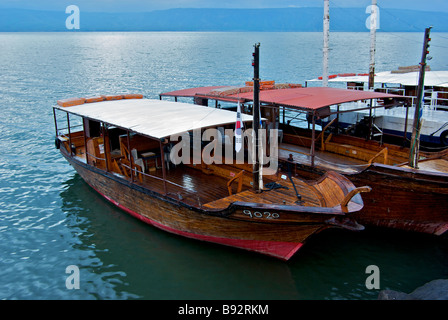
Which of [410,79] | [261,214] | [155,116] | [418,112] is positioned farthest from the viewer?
[410,79]

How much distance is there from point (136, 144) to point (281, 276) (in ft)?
24.9

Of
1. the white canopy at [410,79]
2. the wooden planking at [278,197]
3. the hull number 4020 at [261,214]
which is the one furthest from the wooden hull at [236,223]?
the white canopy at [410,79]

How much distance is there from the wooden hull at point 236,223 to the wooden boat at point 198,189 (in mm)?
26

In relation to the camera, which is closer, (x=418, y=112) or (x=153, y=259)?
(x=153, y=259)

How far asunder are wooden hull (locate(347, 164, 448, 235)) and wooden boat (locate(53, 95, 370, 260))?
6.01 ft

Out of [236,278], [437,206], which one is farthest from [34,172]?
[437,206]

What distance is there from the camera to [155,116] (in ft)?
42.4

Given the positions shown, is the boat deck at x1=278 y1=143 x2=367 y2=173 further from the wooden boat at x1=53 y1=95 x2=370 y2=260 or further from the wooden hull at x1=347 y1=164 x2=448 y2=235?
the wooden boat at x1=53 y1=95 x2=370 y2=260

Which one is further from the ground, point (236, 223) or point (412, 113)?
point (412, 113)

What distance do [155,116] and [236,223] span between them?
475 cm

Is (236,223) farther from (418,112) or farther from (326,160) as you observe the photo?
(418,112)

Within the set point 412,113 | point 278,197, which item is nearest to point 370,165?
point 278,197

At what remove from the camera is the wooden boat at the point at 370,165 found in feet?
38.3

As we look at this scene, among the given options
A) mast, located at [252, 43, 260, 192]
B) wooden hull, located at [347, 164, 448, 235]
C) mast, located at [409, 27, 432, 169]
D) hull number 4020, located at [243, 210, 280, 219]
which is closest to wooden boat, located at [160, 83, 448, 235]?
wooden hull, located at [347, 164, 448, 235]
